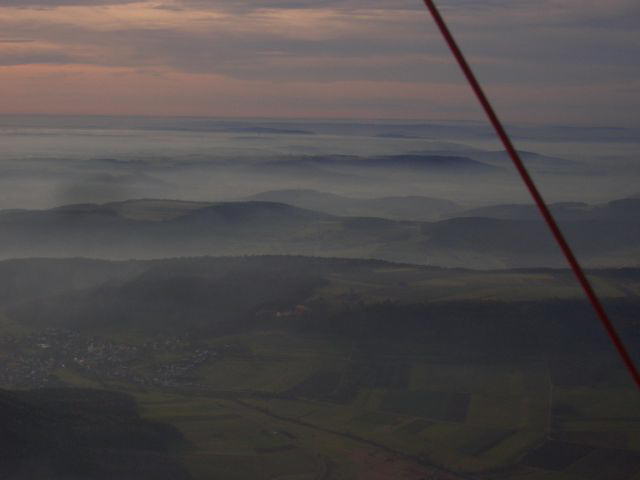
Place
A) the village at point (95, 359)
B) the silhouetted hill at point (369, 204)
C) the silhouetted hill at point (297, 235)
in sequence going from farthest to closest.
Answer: the silhouetted hill at point (369, 204), the silhouetted hill at point (297, 235), the village at point (95, 359)

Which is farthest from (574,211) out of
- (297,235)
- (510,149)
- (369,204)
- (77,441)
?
(510,149)

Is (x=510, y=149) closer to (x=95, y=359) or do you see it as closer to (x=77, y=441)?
(x=77, y=441)

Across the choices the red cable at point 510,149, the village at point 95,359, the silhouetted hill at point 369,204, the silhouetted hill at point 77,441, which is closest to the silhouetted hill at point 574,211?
the silhouetted hill at point 369,204

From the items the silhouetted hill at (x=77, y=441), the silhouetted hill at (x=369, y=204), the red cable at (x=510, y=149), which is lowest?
the silhouetted hill at (x=369, y=204)

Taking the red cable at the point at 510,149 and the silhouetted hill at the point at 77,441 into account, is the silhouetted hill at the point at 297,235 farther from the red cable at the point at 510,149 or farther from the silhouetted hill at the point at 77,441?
the red cable at the point at 510,149

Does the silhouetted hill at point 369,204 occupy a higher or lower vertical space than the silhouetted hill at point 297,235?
lower

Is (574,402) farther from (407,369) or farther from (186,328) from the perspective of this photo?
(186,328)

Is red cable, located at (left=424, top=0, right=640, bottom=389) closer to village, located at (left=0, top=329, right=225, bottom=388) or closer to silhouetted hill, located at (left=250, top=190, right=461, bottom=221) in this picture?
village, located at (left=0, top=329, right=225, bottom=388)

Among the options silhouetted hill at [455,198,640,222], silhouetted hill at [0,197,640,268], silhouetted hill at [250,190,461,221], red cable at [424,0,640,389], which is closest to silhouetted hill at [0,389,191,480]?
red cable at [424,0,640,389]

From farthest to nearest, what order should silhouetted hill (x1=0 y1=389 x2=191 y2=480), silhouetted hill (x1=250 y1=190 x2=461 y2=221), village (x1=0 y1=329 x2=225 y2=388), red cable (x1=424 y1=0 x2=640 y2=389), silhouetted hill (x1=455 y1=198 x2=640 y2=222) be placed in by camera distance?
silhouetted hill (x1=250 y1=190 x2=461 y2=221) → silhouetted hill (x1=455 y1=198 x2=640 y2=222) → village (x1=0 y1=329 x2=225 y2=388) → silhouetted hill (x1=0 y1=389 x2=191 y2=480) → red cable (x1=424 y1=0 x2=640 y2=389)

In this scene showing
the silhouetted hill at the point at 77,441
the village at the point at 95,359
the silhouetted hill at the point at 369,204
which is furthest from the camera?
the silhouetted hill at the point at 369,204

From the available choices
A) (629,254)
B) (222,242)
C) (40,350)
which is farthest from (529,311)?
(222,242)
